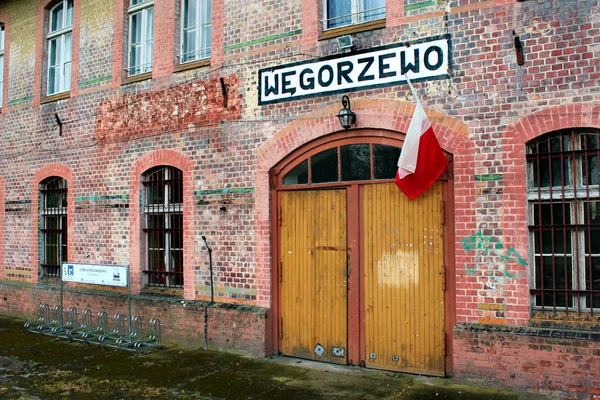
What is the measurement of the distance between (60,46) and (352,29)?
7.46 m

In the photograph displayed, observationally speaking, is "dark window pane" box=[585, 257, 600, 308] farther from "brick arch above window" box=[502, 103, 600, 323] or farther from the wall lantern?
the wall lantern

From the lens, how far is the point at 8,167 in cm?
1286

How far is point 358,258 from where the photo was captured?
7668 millimetres

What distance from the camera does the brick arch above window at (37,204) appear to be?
11.3 metres

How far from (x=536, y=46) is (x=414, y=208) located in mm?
2431

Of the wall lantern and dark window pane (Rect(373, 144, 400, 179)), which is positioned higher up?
the wall lantern

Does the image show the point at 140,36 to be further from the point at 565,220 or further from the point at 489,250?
the point at 565,220

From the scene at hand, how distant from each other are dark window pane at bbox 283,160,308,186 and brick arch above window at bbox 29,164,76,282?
5269 millimetres

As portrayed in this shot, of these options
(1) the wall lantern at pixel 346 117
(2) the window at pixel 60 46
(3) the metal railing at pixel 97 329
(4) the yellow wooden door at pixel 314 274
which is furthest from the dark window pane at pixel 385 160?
(2) the window at pixel 60 46

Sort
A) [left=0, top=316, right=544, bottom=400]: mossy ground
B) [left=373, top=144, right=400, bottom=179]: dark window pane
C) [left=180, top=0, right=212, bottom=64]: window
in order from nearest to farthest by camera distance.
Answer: [left=0, top=316, right=544, bottom=400]: mossy ground → [left=373, top=144, right=400, bottom=179]: dark window pane → [left=180, top=0, right=212, bottom=64]: window

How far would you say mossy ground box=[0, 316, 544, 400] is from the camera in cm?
651

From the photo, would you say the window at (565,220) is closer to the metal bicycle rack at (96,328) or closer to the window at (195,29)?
the window at (195,29)

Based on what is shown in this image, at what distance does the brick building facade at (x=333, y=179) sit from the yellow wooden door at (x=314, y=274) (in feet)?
0.11

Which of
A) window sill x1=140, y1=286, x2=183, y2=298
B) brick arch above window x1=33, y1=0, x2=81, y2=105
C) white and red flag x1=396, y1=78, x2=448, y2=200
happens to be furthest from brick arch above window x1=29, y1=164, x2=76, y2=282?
white and red flag x1=396, y1=78, x2=448, y2=200
